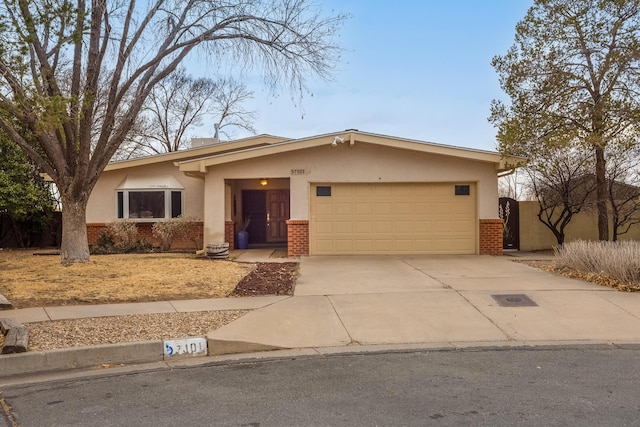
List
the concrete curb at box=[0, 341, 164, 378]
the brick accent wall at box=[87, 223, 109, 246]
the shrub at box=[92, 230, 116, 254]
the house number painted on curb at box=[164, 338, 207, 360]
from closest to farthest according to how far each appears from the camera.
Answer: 1. the concrete curb at box=[0, 341, 164, 378]
2. the house number painted on curb at box=[164, 338, 207, 360]
3. the shrub at box=[92, 230, 116, 254]
4. the brick accent wall at box=[87, 223, 109, 246]

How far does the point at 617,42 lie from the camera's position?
13633mm

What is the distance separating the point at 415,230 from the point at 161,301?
27.7ft

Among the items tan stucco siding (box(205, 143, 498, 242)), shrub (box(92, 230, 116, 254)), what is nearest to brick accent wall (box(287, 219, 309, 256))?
tan stucco siding (box(205, 143, 498, 242))

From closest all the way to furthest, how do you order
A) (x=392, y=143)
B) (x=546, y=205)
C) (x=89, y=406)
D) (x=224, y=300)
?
(x=89, y=406)
(x=224, y=300)
(x=392, y=143)
(x=546, y=205)

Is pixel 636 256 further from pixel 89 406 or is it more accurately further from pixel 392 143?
pixel 89 406

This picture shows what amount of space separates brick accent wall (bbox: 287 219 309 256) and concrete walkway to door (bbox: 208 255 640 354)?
388 cm

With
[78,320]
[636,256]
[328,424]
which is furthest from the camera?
[636,256]

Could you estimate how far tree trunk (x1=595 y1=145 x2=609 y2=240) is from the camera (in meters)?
14.6

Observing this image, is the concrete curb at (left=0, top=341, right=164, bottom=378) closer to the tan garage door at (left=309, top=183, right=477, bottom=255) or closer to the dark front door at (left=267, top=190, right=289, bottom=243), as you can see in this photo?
the tan garage door at (left=309, top=183, right=477, bottom=255)

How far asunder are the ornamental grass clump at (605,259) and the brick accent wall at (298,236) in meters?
6.65

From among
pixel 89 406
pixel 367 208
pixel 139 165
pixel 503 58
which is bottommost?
pixel 89 406

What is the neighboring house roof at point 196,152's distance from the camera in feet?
56.9

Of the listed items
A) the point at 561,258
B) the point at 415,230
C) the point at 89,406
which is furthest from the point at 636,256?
the point at 89,406

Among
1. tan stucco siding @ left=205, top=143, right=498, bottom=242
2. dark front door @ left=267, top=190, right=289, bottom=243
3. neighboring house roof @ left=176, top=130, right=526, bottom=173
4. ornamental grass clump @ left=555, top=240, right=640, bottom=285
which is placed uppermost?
neighboring house roof @ left=176, top=130, right=526, bottom=173
